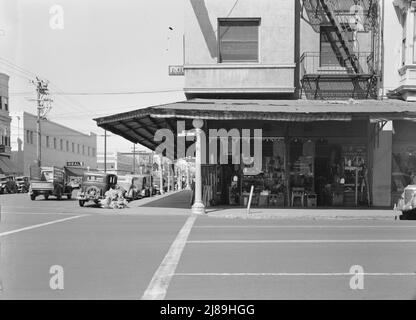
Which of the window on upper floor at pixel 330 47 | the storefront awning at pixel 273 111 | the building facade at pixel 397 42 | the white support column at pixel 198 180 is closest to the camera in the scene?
the storefront awning at pixel 273 111

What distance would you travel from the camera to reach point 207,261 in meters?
8.52

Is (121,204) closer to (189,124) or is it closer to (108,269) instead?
(189,124)

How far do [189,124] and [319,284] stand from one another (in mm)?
16506

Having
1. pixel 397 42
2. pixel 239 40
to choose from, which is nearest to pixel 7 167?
pixel 239 40

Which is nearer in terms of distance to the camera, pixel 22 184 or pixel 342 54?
pixel 342 54

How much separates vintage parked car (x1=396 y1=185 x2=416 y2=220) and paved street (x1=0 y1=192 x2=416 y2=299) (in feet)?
7.07

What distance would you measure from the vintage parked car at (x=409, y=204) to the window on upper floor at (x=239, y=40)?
360 inches

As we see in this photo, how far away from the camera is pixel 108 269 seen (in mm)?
7707

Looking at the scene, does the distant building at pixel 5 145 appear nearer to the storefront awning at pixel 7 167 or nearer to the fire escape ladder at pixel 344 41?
the storefront awning at pixel 7 167

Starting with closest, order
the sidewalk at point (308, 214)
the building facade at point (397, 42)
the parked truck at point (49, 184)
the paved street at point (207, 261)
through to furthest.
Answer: the paved street at point (207, 261) → the sidewalk at point (308, 214) → the building facade at point (397, 42) → the parked truck at point (49, 184)

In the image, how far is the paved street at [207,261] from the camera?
637 cm

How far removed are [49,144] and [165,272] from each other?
6576cm

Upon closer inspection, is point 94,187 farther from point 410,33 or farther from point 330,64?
point 410,33

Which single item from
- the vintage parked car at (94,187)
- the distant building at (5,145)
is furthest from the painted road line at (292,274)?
the distant building at (5,145)
